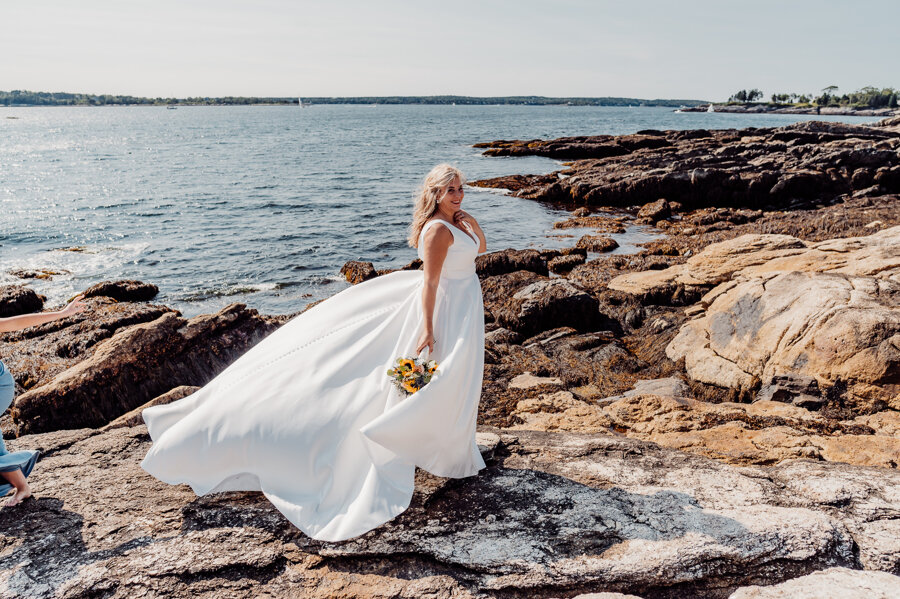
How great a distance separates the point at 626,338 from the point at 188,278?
14.3m

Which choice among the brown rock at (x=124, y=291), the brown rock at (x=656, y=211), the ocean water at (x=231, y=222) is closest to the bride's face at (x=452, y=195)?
the ocean water at (x=231, y=222)

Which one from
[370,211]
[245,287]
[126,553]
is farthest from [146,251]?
[126,553]

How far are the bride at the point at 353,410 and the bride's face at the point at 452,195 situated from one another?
0.01 meters

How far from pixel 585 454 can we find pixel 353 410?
1966 millimetres

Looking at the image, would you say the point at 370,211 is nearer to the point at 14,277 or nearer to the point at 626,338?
the point at 14,277

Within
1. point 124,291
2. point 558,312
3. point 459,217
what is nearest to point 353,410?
point 459,217

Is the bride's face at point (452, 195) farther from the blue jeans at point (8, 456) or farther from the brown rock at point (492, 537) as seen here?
the blue jeans at point (8, 456)

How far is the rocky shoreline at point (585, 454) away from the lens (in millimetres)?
3182

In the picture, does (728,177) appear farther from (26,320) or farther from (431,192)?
(26,320)

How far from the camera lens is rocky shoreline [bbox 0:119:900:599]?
3.18 metres

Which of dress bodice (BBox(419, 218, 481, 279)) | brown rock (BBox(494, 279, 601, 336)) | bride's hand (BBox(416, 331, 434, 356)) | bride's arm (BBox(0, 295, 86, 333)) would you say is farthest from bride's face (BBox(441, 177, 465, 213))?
brown rock (BBox(494, 279, 601, 336))

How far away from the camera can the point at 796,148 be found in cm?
3256

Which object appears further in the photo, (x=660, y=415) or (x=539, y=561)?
(x=660, y=415)

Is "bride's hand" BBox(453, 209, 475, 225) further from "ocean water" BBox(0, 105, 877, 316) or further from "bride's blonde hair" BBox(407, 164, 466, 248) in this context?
"ocean water" BBox(0, 105, 877, 316)
